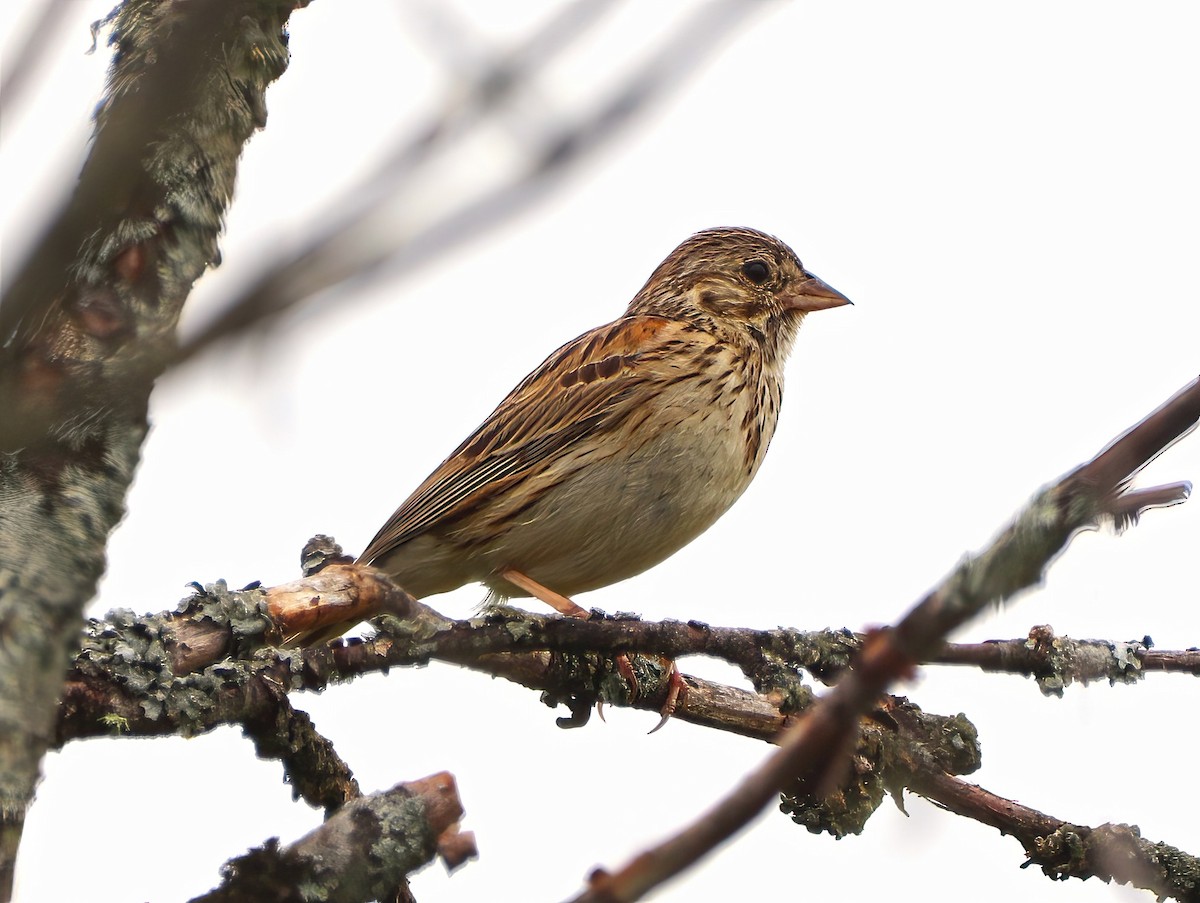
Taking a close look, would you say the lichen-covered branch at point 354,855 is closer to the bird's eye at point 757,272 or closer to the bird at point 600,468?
the bird at point 600,468

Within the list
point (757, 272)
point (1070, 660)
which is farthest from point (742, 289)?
point (1070, 660)

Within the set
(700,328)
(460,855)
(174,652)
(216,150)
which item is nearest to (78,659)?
(174,652)

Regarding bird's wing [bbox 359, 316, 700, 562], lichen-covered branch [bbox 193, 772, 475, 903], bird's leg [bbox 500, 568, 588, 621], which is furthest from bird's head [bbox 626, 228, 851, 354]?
lichen-covered branch [bbox 193, 772, 475, 903]

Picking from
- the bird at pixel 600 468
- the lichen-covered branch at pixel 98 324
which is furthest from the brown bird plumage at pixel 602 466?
the lichen-covered branch at pixel 98 324

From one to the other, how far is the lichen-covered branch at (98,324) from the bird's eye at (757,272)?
484 centimetres

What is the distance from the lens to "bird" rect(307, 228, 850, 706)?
631 centimetres

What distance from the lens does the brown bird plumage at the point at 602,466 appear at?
631 cm

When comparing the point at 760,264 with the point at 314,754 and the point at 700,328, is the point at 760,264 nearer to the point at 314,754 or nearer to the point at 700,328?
the point at 700,328

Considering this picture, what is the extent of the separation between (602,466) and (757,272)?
1985 millimetres

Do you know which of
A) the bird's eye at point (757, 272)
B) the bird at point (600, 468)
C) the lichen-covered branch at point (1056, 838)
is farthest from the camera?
the bird's eye at point (757, 272)

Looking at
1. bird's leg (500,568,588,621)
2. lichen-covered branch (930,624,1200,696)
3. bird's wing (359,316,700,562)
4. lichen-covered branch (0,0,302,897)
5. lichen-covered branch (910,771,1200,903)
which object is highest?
bird's wing (359,316,700,562)

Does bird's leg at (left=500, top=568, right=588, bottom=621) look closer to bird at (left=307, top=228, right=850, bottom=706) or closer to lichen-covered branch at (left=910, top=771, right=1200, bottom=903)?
bird at (left=307, top=228, right=850, bottom=706)

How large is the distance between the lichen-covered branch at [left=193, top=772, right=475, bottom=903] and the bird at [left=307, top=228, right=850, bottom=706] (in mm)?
3484

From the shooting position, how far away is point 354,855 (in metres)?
2.65
